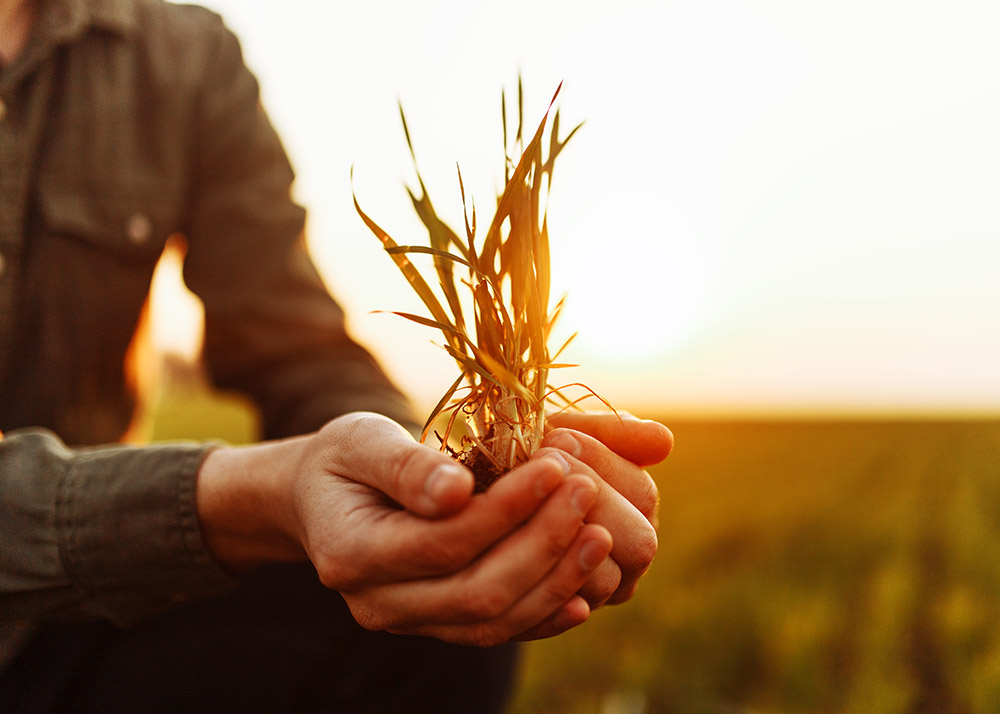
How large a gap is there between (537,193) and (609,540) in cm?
45

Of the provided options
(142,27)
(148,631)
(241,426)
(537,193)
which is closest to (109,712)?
(148,631)

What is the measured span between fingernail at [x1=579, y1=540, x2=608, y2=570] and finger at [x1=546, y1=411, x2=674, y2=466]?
0.22 metres

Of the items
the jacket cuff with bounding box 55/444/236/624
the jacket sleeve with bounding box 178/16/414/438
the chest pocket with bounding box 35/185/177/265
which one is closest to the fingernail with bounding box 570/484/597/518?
the jacket cuff with bounding box 55/444/236/624

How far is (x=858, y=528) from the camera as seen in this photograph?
2754 millimetres

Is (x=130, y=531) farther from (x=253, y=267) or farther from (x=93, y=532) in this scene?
(x=253, y=267)

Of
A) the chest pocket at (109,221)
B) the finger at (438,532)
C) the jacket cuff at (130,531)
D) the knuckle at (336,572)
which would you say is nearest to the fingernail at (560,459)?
the finger at (438,532)

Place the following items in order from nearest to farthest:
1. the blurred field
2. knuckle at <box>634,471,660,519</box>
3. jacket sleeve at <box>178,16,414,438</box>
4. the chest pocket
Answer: knuckle at <box>634,471,660,519</box> → the chest pocket → jacket sleeve at <box>178,16,414,438</box> → the blurred field

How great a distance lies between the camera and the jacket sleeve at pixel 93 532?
0.90 meters

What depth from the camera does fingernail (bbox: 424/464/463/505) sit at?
58cm

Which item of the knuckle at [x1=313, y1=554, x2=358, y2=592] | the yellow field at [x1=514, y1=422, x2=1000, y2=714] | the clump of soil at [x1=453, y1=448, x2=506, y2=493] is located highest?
the clump of soil at [x1=453, y1=448, x2=506, y2=493]

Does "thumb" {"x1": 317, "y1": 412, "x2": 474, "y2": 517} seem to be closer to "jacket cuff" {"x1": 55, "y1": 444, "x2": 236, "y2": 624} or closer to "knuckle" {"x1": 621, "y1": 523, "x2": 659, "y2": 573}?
"knuckle" {"x1": 621, "y1": 523, "x2": 659, "y2": 573}

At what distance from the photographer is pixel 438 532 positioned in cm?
60

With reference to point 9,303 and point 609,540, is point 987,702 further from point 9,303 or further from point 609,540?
point 9,303

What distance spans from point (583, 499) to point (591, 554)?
0.19 ft
